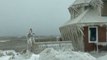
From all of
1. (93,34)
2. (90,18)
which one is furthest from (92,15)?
(93,34)

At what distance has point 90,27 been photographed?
31.5 metres

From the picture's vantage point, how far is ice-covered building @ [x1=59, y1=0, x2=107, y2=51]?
103 feet

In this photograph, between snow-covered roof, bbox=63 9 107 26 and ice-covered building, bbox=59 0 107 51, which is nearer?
Answer: ice-covered building, bbox=59 0 107 51

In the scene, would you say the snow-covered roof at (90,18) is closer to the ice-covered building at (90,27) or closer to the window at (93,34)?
the ice-covered building at (90,27)

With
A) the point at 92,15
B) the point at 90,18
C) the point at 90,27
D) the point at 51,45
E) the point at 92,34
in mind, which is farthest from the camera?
the point at 92,15

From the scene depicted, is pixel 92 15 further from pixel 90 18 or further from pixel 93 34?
pixel 93 34

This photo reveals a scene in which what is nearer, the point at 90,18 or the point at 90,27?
the point at 90,27

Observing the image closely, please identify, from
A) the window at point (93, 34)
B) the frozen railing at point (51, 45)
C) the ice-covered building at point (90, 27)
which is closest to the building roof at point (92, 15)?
the ice-covered building at point (90, 27)

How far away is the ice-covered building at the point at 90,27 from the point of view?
3145cm

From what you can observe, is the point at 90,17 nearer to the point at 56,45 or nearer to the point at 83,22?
the point at 83,22

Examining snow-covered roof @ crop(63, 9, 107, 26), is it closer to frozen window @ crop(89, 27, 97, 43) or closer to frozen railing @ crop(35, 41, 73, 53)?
frozen window @ crop(89, 27, 97, 43)

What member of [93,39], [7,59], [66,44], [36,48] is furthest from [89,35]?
[7,59]

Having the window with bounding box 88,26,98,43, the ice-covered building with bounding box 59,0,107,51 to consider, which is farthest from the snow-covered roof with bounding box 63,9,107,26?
the window with bounding box 88,26,98,43

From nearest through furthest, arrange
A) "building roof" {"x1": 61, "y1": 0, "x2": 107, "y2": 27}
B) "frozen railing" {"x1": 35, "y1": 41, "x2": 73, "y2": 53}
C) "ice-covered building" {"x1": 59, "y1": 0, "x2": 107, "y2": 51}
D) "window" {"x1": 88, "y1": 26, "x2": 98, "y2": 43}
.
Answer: "frozen railing" {"x1": 35, "y1": 41, "x2": 73, "y2": 53}, "ice-covered building" {"x1": 59, "y1": 0, "x2": 107, "y2": 51}, "window" {"x1": 88, "y1": 26, "x2": 98, "y2": 43}, "building roof" {"x1": 61, "y1": 0, "x2": 107, "y2": 27}
